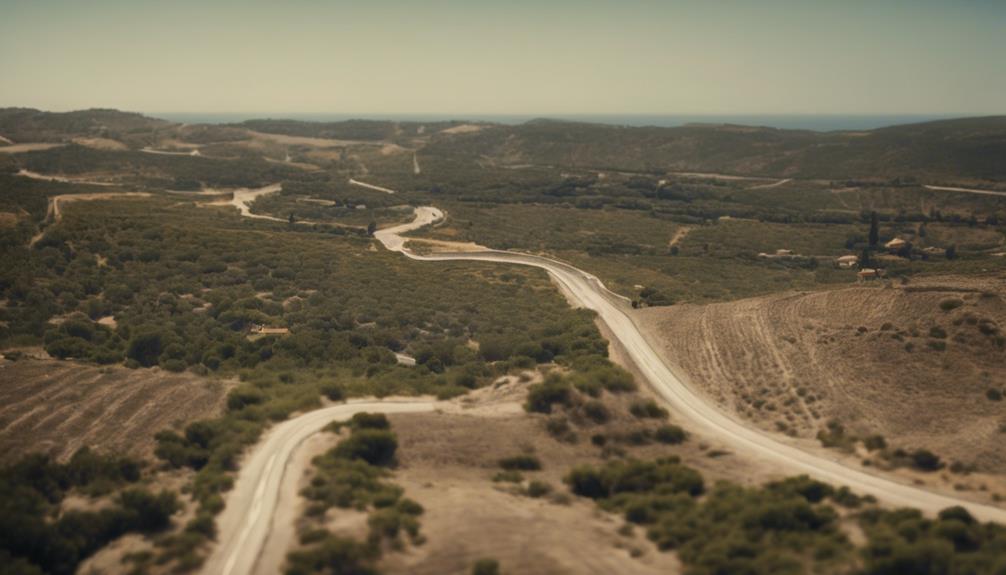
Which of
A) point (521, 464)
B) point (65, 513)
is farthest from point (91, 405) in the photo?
point (521, 464)

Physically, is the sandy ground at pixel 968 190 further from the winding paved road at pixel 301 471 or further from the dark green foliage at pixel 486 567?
the dark green foliage at pixel 486 567

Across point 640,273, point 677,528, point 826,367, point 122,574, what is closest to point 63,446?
point 122,574

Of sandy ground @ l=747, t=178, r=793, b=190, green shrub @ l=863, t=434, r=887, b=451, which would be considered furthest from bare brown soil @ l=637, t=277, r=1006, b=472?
sandy ground @ l=747, t=178, r=793, b=190

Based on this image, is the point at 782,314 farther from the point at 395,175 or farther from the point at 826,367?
the point at 395,175

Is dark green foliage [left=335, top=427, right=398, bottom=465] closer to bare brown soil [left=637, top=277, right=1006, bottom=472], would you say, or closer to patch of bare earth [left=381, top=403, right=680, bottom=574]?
patch of bare earth [left=381, top=403, right=680, bottom=574]

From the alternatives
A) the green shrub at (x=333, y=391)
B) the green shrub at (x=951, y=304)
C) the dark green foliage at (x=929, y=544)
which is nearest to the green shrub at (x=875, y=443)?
the dark green foliage at (x=929, y=544)
